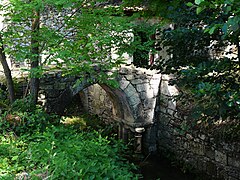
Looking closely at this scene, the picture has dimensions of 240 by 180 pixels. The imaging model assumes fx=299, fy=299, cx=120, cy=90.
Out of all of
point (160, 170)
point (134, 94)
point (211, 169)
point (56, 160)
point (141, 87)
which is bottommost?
point (160, 170)

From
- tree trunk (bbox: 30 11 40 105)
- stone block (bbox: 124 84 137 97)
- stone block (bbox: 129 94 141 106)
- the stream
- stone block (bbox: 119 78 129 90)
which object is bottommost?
the stream

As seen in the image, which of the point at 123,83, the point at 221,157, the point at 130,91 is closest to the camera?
the point at 221,157

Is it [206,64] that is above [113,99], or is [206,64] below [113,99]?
above

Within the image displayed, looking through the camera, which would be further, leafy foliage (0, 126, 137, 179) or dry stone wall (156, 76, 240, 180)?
dry stone wall (156, 76, 240, 180)

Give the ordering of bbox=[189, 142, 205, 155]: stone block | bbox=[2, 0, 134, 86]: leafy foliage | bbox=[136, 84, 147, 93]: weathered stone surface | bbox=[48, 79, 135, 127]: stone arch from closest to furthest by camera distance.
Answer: bbox=[2, 0, 134, 86]: leafy foliage
bbox=[48, 79, 135, 127]: stone arch
bbox=[189, 142, 205, 155]: stone block
bbox=[136, 84, 147, 93]: weathered stone surface

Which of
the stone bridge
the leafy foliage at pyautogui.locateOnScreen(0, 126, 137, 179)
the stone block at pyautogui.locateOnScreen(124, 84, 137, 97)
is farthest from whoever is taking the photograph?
the stone block at pyautogui.locateOnScreen(124, 84, 137, 97)

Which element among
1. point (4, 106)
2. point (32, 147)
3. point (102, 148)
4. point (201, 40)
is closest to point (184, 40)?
point (201, 40)

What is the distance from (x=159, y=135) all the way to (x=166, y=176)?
125cm

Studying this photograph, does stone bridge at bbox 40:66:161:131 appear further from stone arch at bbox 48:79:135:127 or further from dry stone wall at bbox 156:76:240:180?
dry stone wall at bbox 156:76:240:180

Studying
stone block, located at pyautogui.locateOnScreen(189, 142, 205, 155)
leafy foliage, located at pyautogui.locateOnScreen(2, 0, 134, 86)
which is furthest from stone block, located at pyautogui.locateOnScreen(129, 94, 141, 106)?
leafy foliage, located at pyautogui.locateOnScreen(2, 0, 134, 86)

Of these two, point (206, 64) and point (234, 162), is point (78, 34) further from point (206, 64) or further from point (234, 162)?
point (234, 162)

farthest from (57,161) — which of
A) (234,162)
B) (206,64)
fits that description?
(234,162)

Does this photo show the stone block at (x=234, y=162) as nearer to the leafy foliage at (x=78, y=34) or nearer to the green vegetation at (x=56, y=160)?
the green vegetation at (x=56, y=160)

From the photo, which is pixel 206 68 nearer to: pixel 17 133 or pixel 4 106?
pixel 17 133
